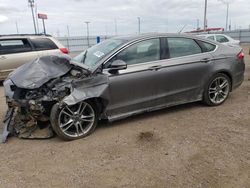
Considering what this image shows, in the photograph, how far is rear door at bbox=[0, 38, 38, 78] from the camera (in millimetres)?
8539

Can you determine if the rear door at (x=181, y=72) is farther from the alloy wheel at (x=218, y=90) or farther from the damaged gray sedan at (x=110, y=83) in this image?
the alloy wheel at (x=218, y=90)

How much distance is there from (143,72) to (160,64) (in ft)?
1.29

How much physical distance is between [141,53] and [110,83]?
86cm

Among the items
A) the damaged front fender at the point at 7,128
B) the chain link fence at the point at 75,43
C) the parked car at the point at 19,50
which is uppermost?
the parked car at the point at 19,50

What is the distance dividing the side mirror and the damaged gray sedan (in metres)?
0.01

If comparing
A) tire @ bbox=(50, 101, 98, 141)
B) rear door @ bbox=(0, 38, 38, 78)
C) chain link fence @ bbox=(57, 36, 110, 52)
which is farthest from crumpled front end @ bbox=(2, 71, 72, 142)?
chain link fence @ bbox=(57, 36, 110, 52)

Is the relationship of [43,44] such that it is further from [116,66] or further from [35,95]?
[116,66]

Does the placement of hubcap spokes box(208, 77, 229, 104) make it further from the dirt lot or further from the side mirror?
the side mirror

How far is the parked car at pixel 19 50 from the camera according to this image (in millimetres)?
8547

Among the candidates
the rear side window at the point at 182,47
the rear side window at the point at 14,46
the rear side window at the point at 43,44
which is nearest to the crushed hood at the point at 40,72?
the rear side window at the point at 182,47

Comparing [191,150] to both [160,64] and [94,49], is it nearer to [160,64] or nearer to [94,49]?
[160,64]

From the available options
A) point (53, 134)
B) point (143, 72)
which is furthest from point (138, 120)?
point (53, 134)

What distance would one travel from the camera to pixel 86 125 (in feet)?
13.9

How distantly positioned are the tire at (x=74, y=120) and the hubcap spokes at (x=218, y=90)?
2.53m
